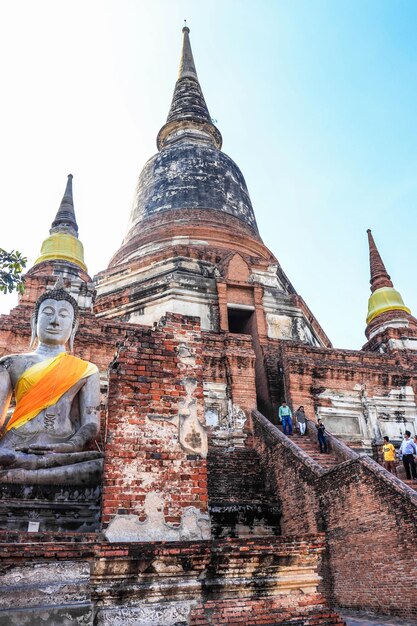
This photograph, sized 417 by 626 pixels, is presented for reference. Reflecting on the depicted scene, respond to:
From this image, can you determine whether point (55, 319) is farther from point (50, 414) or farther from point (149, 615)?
point (149, 615)

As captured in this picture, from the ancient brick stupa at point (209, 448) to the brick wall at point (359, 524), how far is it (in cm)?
3

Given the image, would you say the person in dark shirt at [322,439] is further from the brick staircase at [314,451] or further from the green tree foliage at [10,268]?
the green tree foliage at [10,268]

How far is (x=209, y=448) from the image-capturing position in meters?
11.5

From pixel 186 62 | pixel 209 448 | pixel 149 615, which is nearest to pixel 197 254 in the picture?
pixel 209 448

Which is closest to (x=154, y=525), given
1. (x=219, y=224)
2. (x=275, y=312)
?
(x=275, y=312)

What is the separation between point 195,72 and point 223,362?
81.7 ft

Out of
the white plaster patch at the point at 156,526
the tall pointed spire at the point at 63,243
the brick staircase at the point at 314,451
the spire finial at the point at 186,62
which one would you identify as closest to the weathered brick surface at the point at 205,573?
the white plaster patch at the point at 156,526

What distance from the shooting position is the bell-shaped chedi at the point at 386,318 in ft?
60.7

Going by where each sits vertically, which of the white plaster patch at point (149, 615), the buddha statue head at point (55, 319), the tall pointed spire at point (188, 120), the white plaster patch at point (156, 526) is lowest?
the white plaster patch at point (149, 615)

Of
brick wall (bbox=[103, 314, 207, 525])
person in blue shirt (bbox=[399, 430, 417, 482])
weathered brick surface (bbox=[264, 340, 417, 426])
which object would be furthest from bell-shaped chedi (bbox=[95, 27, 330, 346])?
brick wall (bbox=[103, 314, 207, 525])

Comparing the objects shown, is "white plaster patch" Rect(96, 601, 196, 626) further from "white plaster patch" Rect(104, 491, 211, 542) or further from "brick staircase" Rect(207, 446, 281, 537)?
"brick staircase" Rect(207, 446, 281, 537)

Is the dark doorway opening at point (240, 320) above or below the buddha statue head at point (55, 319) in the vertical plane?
above

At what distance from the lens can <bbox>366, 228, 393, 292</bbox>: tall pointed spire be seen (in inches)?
852

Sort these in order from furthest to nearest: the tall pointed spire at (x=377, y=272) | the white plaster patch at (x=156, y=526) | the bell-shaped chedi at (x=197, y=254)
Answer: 1. the tall pointed spire at (x=377, y=272)
2. the bell-shaped chedi at (x=197, y=254)
3. the white plaster patch at (x=156, y=526)
